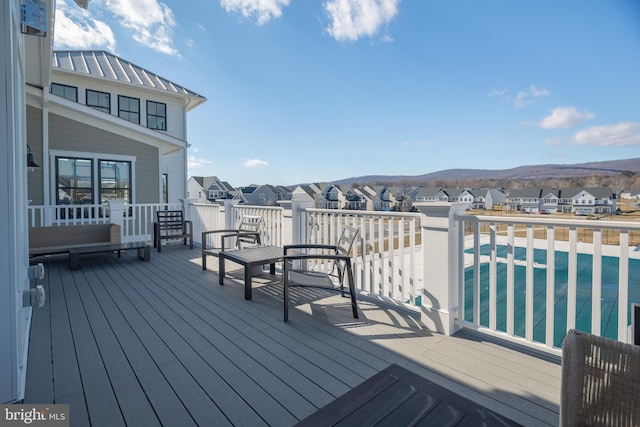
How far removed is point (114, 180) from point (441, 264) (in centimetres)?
833

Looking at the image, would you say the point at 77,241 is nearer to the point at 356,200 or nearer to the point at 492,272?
the point at 492,272

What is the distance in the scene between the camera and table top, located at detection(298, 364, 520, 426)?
0.97 metres

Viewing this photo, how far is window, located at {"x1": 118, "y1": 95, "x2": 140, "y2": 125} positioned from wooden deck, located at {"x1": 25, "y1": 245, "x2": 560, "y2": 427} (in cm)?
891

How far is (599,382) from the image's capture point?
0.88 m

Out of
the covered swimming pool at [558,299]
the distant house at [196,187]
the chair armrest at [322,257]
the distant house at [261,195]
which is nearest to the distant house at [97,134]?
the chair armrest at [322,257]

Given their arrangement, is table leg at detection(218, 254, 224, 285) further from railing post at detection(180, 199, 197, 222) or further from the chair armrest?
railing post at detection(180, 199, 197, 222)

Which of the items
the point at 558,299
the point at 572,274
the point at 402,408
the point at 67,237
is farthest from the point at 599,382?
the point at 558,299

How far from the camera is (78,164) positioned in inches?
294

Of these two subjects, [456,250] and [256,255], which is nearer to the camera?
[456,250]

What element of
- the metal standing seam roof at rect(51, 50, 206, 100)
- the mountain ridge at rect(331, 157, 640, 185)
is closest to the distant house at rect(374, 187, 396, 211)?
the mountain ridge at rect(331, 157, 640, 185)

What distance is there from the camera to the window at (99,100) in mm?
10031

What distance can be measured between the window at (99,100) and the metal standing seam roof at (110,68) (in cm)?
61

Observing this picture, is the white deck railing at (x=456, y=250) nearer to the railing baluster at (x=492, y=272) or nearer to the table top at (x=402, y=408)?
the railing baluster at (x=492, y=272)

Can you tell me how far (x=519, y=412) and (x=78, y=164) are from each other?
9261 millimetres
